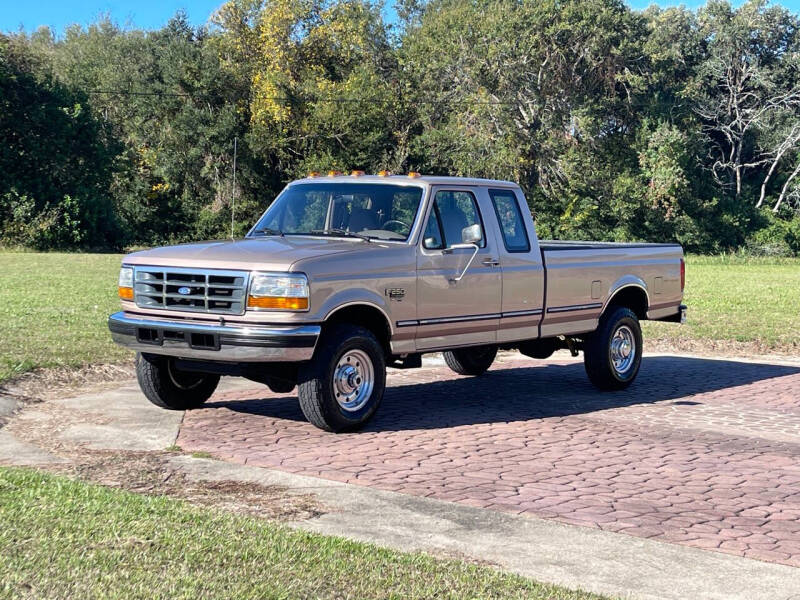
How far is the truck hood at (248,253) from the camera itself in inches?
337

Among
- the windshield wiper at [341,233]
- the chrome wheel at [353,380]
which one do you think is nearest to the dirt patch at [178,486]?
the chrome wheel at [353,380]

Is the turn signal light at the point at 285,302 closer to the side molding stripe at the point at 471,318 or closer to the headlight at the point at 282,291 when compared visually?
the headlight at the point at 282,291

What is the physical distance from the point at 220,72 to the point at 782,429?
51253mm

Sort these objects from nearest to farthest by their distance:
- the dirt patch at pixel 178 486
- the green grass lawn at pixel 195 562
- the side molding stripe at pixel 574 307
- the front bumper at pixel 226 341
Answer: the green grass lawn at pixel 195 562 → the dirt patch at pixel 178 486 → the front bumper at pixel 226 341 → the side molding stripe at pixel 574 307

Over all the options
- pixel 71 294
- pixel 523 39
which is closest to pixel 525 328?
pixel 71 294

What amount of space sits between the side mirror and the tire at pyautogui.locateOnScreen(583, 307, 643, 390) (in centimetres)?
233

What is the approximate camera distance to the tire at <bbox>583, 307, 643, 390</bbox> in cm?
1160

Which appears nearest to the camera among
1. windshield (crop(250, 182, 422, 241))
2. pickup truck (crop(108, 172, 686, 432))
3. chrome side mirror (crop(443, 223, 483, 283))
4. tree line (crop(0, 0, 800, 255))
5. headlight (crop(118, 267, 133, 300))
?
pickup truck (crop(108, 172, 686, 432))

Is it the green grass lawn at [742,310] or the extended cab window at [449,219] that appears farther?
the green grass lawn at [742,310]

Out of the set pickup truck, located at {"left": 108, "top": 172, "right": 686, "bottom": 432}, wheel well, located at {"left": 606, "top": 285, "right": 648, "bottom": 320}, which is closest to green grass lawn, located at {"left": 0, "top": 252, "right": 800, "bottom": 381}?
pickup truck, located at {"left": 108, "top": 172, "right": 686, "bottom": 432}

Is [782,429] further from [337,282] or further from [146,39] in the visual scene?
[146,39]

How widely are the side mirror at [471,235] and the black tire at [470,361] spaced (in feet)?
8.71

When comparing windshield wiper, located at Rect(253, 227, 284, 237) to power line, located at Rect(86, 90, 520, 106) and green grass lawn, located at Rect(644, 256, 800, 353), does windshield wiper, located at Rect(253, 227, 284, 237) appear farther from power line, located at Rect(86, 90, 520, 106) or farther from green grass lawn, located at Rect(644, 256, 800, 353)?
power line, located at Rect(86, 90, 520, 106)

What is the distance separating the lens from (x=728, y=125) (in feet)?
187
